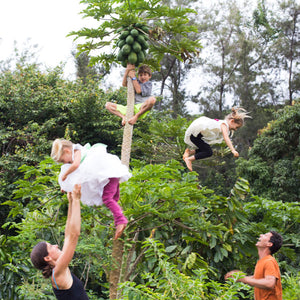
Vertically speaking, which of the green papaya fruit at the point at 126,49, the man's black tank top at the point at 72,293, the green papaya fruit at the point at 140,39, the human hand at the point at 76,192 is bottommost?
the man's black tank top at the point at 72,293

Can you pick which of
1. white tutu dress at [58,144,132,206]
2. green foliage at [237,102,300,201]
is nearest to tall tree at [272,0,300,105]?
green foliage at [237,102,300,201]

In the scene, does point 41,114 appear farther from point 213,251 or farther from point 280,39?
point 280,39

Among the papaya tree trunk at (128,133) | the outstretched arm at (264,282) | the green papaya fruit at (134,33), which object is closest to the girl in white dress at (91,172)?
the papaya tree trunk at (128,133)

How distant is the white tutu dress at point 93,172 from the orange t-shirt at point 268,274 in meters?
1.41

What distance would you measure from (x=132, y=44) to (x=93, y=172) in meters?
1.81

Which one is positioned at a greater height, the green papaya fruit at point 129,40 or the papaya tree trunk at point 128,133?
the green papaya fruit at point 129,40

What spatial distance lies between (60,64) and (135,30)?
9260mm

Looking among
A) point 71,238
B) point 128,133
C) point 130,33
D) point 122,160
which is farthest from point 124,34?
point 71,238

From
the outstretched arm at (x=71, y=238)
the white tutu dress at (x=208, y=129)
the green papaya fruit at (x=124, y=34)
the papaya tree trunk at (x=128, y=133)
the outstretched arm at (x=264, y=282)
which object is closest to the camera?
the outstretched arm at (x=71, y=238)

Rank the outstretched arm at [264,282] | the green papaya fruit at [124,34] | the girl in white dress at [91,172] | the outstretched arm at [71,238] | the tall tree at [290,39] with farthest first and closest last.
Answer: the tall tree at [290,39] → the green papaya fruit at [124,34] → the outstretched arm at [264,282] → the girl in white dress at [91,172] → the outstretched arm at [71,238]

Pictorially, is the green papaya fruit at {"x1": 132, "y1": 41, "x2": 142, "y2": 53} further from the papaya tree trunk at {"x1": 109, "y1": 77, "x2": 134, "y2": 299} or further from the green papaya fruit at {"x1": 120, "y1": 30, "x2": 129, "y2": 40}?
the papaya tree trunk at {"x1": 109, "y1": 77, "x2": 134, "y2": 299}

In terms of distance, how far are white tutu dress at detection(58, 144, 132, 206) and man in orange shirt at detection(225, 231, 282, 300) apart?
127cm

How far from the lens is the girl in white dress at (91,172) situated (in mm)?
2676

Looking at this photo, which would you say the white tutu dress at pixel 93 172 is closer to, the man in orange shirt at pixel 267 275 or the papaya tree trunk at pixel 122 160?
the papaya tree trunk at pixel 122 160
